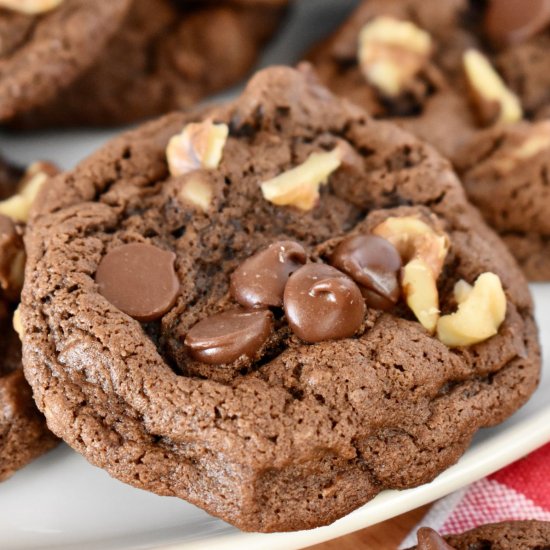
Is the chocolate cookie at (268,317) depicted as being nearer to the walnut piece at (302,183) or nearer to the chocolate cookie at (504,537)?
the walnut piece at (302,183)

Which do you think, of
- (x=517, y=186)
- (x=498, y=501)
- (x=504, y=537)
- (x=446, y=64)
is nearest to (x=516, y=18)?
(x=446, y=64)

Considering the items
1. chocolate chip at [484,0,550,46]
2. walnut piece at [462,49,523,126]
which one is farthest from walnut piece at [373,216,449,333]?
chocolate chip at [484,0,550,46]

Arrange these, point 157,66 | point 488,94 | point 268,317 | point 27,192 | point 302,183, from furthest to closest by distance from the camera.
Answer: point 157,66 < point 488,94 < point 27,192 < point 302,183 < point 268,317

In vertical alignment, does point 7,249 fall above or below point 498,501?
above

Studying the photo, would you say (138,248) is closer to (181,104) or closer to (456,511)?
(456,511)

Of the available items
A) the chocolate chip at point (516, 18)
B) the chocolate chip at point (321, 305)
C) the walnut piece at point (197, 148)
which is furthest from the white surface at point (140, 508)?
the chocolate chip at point (516, 18)

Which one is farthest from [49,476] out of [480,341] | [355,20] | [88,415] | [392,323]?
[355,20]

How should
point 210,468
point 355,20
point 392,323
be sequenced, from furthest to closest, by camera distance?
point 355,20
point 392,323
point 210,468

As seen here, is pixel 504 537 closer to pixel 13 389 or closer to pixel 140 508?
pixel 140 508
